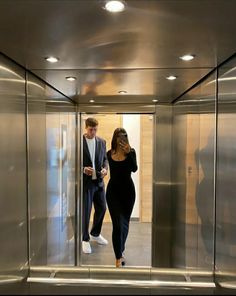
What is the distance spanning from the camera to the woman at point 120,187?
126 inches

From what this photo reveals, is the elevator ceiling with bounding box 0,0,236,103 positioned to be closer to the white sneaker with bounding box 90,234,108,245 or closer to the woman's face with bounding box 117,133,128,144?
the woman's face with bounding box 117,133,128,144

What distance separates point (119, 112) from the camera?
11.1 feet

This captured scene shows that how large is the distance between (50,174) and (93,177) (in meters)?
1.02

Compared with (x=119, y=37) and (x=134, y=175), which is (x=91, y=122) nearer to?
(x=134, y=175)

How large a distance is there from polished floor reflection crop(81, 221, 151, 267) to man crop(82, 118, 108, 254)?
0.26 ft

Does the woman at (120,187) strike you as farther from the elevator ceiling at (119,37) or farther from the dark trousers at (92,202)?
the elevator ceiling at (119,37)

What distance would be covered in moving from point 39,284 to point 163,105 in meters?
2.08

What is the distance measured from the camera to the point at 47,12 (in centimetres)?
99

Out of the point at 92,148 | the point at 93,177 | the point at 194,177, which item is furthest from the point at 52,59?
the point at 93,177

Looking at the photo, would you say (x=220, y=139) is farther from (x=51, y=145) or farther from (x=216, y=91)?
(x=51, y=145)

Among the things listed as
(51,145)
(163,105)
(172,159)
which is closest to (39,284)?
(51,145)

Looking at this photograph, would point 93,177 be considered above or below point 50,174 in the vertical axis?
below

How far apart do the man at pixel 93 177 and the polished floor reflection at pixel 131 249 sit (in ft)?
0.26

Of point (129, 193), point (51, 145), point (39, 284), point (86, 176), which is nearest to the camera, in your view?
point (39, 284)
